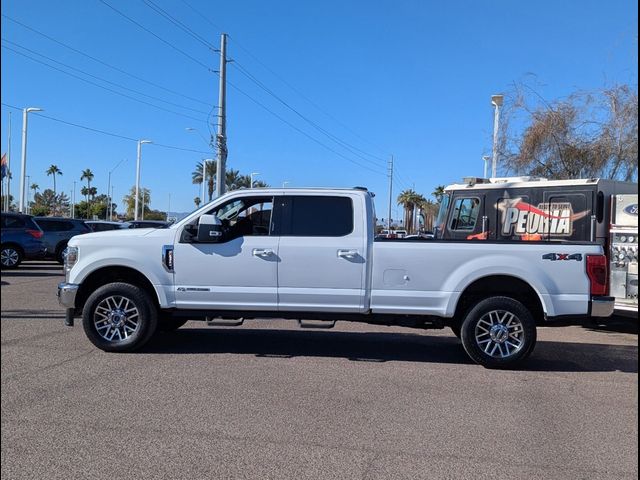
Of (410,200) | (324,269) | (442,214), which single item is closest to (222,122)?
(442,214)

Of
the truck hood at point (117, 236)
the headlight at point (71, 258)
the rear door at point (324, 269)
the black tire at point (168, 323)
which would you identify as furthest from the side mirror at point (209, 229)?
the headlight at point (71, 258)

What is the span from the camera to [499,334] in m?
6.93

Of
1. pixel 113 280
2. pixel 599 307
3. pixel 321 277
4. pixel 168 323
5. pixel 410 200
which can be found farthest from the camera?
pixel 410 200

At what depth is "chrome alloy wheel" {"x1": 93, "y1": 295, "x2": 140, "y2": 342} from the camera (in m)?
7.22

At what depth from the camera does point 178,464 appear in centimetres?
399

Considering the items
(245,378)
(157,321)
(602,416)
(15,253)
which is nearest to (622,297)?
(602,416)

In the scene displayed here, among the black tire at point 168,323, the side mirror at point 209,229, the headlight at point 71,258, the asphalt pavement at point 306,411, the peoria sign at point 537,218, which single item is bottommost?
the asphalt pavement at point 306,411

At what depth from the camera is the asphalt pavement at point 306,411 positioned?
13.3ft

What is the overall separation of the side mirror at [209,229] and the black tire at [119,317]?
3.52ft

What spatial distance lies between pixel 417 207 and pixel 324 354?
78.0 metres

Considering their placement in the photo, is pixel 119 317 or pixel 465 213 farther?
pixel 465 213

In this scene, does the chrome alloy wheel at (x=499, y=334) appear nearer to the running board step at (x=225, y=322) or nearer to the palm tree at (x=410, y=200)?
the running board step at (x=225, y=322)

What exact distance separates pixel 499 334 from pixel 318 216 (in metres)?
2.66

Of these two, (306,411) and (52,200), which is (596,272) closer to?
(306,411)
